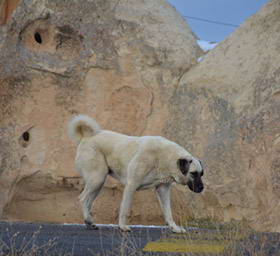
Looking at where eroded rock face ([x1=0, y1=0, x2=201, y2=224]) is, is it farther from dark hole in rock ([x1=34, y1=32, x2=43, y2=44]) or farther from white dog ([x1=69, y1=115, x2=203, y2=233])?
white dog ([x1=69, y1=115, x2=203, y2=233])

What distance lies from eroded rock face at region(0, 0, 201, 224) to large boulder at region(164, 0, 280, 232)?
0.75 m

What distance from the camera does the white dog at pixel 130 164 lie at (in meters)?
7.33

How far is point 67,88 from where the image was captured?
11547mm

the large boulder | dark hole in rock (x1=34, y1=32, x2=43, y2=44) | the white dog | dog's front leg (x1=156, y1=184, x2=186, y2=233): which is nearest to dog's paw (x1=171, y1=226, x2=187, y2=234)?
the white dog

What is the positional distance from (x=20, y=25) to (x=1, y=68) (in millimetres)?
1058

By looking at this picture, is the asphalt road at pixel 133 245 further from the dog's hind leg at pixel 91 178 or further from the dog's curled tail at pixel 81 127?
the dog's curled tail at pixel 81 127

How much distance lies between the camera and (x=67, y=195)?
11.6 m

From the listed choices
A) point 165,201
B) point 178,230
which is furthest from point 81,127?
point 178,230

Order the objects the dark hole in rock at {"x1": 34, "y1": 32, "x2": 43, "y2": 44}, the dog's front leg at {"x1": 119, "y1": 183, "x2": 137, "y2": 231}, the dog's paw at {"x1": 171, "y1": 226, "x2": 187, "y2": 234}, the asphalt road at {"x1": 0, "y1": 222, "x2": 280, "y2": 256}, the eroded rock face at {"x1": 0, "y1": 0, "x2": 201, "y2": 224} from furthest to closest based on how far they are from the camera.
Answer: the dark hole in rock at {"x1": 34, "y1": 32, "x2": 43, "y2": 44} < the eroded rock face at {"x1": 0, "y1": 0, "x2": 201, "y2": 224} < the dog's front leg at {"x1": 119, "y1": 183, "x2": 137, "y2": 231} < the dog's paw at {"x1": 171, "y1": 226, "x2": 187, "y2": 234} < the asphalt road at {"x1": 0, "y1": 222, "x2": 280, "y2": 256}

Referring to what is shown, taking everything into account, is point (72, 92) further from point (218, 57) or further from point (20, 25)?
point (218, 57)

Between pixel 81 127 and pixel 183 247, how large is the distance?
3.66 m

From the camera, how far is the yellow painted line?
4.54m

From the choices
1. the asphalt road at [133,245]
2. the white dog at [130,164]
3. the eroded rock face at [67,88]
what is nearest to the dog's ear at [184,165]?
the white dog at [130,164]

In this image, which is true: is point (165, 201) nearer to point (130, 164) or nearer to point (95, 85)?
point (130, 164)
